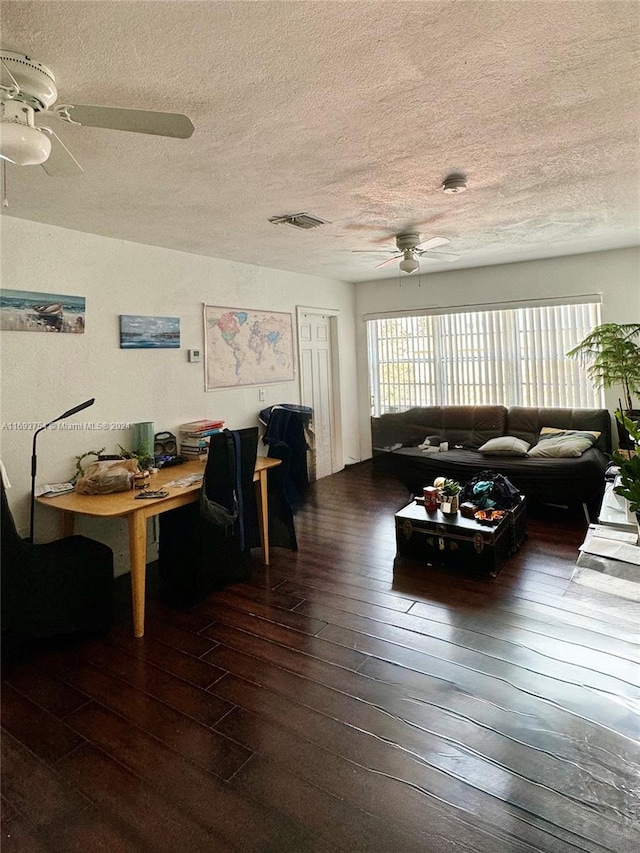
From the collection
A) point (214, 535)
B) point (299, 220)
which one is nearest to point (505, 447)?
point (299, 220)

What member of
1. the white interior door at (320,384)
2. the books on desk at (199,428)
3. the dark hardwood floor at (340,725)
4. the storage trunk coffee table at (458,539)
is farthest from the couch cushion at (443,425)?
the books on desk at (199,428)

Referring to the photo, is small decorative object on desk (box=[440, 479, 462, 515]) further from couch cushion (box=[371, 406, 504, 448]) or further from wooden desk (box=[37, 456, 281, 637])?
couch cushion (box=[371, 406, 504, 448])

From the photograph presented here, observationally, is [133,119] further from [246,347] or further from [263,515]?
[246,347]

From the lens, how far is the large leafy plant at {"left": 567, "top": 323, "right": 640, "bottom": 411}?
14.9 feet

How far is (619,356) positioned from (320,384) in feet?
10.7

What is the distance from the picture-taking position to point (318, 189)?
9.09 ft

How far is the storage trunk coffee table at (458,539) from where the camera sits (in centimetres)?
321

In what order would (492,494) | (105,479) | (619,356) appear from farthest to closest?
(619,356)
(492,494)
(105,479)

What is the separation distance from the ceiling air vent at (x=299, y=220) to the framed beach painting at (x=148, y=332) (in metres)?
1.25

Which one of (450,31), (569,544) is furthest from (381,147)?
(569,544)

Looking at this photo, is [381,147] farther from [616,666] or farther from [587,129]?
[616,666]

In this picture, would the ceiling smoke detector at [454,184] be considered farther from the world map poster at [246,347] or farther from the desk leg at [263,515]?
the world map poster at [246,347]

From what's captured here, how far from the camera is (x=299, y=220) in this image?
11.0 feet

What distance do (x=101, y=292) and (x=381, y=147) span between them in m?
2.27
